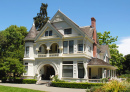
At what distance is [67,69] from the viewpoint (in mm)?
27609

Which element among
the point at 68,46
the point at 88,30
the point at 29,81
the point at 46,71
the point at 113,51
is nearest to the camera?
the point at 68,46

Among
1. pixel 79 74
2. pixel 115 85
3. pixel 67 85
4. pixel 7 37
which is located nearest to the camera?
pixel 115 85

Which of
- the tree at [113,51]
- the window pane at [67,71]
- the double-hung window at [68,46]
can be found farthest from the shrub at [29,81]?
the tree at [113,51]

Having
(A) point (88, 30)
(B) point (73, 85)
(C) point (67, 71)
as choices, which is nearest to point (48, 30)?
(A) point (88, 30)

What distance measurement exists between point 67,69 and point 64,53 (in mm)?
2856

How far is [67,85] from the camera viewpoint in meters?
24.1

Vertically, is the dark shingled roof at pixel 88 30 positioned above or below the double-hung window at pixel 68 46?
Result: above

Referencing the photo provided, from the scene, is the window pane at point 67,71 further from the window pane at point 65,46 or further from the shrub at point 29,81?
the shrub at point 29,81

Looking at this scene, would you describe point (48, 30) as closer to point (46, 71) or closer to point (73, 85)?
point (46, 71)

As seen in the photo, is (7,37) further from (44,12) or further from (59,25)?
(44,12)

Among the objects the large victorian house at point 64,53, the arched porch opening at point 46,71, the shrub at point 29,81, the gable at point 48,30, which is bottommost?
the shrub at point 29,81

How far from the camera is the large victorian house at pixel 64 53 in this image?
2694cm

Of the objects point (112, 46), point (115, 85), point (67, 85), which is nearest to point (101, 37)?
point (112, 46)

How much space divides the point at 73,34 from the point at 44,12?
34236mm
